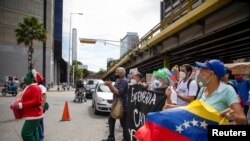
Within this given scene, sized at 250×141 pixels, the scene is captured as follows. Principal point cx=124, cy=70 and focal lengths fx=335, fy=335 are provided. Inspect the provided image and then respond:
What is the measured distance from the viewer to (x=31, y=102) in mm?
6238

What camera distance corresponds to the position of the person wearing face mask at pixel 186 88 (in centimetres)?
593

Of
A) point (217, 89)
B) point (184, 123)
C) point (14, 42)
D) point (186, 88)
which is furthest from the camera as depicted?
point (14, 42)

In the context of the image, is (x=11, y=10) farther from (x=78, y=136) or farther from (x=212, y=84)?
(x=212, y=84)

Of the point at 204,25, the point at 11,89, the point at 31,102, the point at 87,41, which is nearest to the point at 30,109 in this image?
the point at 31,102

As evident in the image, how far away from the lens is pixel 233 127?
2.88m

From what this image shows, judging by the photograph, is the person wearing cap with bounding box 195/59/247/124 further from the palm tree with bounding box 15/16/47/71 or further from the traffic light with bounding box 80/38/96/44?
the palm tree with bounding box 15/16/47/71

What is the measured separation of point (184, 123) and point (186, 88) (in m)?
3.32

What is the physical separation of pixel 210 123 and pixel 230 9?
11.5 m

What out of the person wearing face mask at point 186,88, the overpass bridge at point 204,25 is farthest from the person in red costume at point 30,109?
the overpass bridge at point 204,25

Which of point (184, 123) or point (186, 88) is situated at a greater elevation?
point (186, 88)

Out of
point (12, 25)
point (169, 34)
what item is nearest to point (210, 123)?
point (169, 34)

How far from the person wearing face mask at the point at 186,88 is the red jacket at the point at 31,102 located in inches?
104

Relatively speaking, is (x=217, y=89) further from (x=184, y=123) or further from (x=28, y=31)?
(x=28, y=31)

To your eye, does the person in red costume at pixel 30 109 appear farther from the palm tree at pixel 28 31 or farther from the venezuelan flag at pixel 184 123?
the palm tree at pixel 28 31
